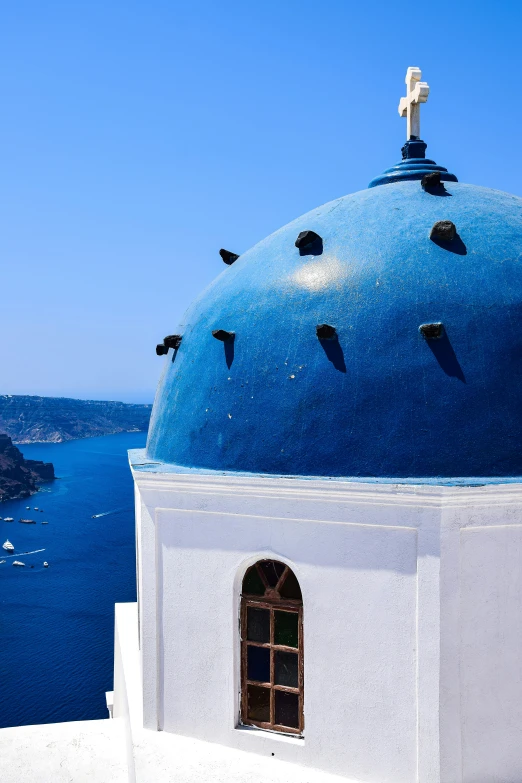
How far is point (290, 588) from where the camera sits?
5.41 meters

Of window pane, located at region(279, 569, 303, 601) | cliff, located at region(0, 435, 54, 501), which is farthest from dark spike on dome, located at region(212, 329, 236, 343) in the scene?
cliff, located at region(0, 435, 54, 501)

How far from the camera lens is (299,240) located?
591 centimetres

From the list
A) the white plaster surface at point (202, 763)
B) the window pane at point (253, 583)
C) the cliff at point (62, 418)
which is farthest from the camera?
the cliff at point (62, 418)

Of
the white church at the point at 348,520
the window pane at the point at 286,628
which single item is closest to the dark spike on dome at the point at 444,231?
the white church at the point at 348,520

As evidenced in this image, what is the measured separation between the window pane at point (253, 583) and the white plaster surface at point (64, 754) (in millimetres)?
2258

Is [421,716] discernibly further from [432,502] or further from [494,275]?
[494,275]

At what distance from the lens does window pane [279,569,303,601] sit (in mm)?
5387

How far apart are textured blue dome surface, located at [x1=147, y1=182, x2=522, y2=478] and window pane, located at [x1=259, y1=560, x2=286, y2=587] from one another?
2.47ft

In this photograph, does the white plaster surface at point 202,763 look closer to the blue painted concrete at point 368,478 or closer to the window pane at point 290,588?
the window pane at point 290,588

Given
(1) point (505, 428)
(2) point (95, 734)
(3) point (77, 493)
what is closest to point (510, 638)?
(1) point (505, 428)

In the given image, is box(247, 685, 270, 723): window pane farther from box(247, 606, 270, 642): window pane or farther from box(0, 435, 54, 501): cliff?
box(0, 435, 54, 501): cliff

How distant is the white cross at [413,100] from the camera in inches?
269

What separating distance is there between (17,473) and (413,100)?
76.5m

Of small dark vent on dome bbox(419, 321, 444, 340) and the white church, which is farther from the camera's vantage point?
small dark vent on dome bbox(419, 321, 444, 340)
